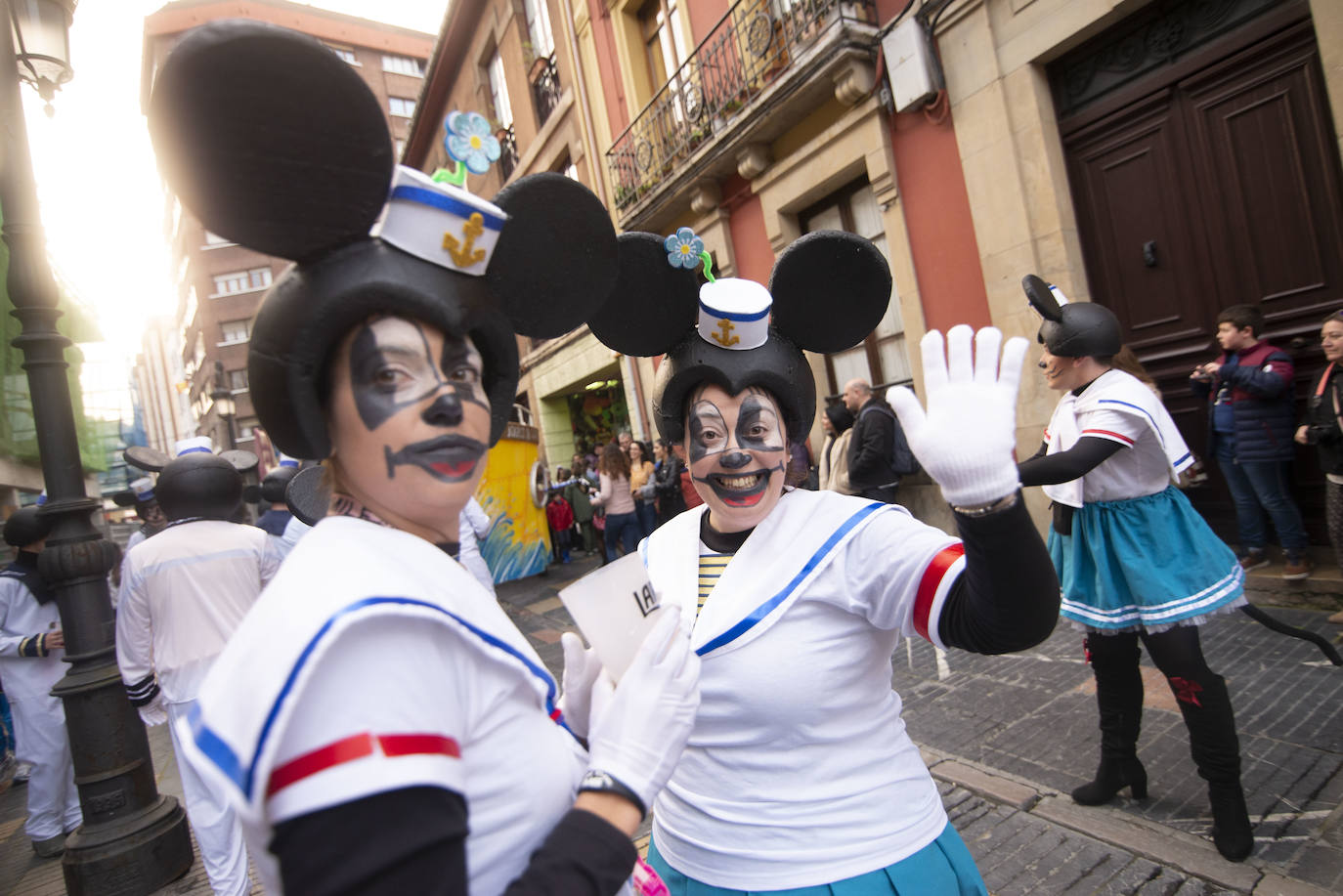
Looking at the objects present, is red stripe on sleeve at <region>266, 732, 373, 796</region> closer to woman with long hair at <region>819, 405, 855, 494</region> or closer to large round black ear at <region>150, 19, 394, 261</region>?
large round black ear at <region>150, 19, 394, 261</region>

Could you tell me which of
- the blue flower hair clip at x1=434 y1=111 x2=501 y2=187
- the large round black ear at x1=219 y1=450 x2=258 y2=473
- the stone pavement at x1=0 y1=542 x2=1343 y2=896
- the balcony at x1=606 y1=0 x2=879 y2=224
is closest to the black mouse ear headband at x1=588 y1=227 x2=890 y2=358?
the blue flower hair clip at x1=434 y1=111 x2=501 y2=187

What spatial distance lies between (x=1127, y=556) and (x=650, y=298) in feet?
6.92

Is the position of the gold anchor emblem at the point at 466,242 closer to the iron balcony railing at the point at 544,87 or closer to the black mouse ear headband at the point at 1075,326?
the black mouse ear headband at the point at 1075,326

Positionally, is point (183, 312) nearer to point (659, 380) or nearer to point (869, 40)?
point (869, 40)

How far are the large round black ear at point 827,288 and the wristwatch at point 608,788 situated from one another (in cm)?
123

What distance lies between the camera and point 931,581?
54.7 inches

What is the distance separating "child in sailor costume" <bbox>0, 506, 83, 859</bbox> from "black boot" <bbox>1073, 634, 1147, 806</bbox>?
5.27 meters

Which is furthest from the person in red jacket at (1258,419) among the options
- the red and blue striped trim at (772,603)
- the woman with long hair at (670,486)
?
the woman with long hair at (670,486)

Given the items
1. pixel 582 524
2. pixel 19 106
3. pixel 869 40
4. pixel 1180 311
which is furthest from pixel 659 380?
pixel 582 524

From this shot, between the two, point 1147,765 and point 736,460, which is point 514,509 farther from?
point 736,460

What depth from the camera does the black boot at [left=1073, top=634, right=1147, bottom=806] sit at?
287 centimetres

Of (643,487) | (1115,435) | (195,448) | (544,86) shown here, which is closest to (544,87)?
(544,86)

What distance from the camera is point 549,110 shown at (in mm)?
14547

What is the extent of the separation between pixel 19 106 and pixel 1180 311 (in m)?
7.22
